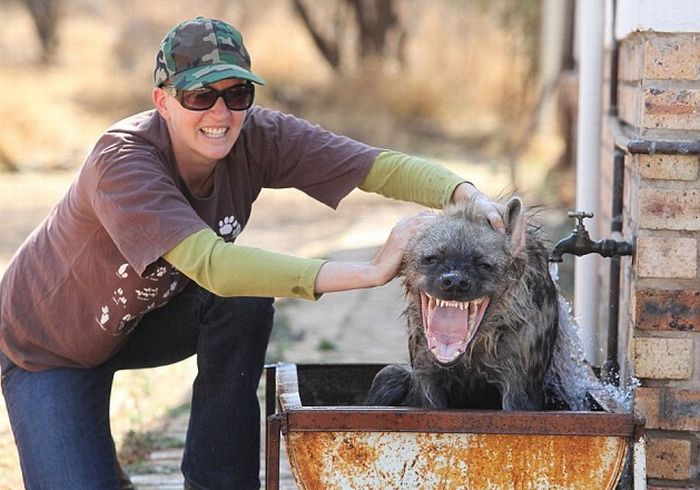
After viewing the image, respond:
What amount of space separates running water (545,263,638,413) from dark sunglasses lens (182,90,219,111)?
1.07 meters

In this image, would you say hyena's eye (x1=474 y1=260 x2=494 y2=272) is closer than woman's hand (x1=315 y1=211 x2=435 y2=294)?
No

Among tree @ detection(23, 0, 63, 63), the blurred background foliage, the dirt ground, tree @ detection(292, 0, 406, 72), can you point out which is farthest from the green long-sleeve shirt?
tree @ detection(23, 0, 63, 63)

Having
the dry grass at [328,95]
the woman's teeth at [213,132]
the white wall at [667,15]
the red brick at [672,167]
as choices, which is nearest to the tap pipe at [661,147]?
the red brick at [672,167]

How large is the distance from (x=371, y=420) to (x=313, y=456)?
163 millimetres

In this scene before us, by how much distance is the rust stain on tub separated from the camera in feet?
8.96

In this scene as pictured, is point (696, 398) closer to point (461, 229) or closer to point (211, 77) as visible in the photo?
point (461, 229)

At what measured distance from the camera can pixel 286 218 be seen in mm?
11078

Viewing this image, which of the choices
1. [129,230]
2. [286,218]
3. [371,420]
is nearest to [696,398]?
[371,420]

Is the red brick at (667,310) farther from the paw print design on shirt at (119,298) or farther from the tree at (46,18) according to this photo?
the tree at (46,18)

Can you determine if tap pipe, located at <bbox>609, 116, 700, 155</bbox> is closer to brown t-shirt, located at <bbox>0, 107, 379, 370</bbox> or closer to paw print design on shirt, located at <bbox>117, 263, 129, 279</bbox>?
brown t-shirt, located at <bbox>0, 107, 379, 370</bbox>

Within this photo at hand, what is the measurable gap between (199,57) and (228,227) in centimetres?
53

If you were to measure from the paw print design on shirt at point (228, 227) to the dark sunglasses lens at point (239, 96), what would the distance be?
0.36m

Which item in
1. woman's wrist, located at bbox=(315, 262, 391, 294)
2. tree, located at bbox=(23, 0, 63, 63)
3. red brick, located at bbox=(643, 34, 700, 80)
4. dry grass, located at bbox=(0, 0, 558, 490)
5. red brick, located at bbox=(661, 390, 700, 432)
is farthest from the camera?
tree, located at bbox=(23, 0, 63, 63)

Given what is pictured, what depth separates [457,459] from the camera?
2752 mm
